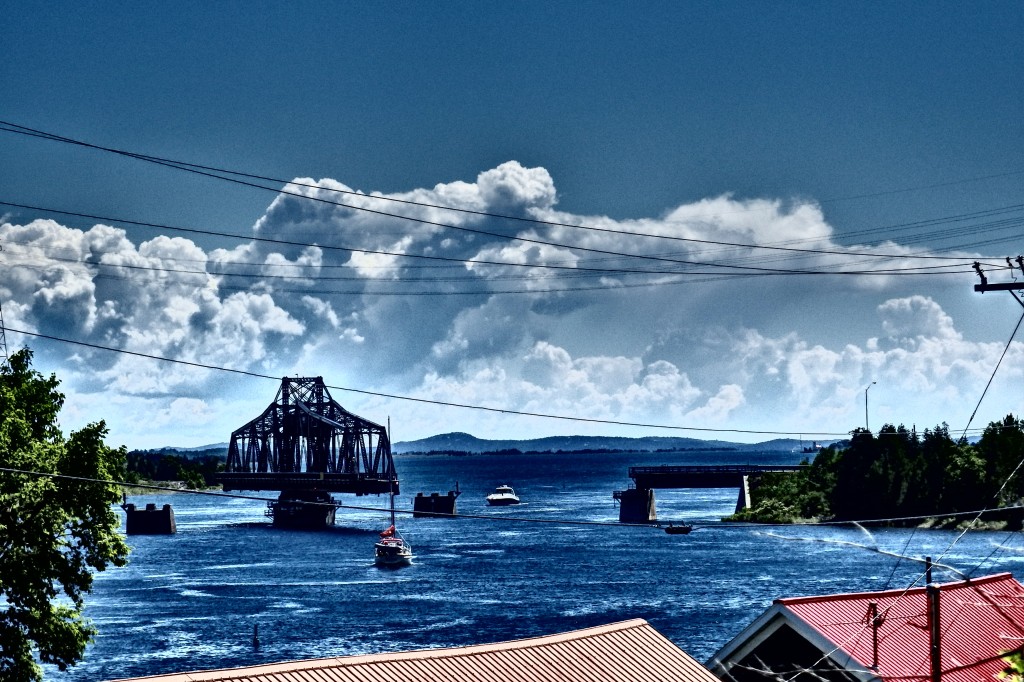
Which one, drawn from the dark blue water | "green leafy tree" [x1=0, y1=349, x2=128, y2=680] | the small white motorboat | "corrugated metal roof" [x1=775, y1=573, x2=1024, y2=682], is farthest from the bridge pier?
"corrugated metal roof" [x1=775, y1=573, x2=1024, y2=682]

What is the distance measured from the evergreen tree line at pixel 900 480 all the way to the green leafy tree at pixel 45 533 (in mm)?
115822

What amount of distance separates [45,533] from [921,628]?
21795mm

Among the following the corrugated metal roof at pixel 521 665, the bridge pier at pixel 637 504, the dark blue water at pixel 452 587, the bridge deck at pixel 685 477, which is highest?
the bridge deck at pixel 685 477

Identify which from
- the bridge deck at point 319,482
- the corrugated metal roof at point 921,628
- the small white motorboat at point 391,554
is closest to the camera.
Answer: the corrugated metal roof at point 921,628

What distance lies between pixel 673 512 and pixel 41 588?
166621 millimetres

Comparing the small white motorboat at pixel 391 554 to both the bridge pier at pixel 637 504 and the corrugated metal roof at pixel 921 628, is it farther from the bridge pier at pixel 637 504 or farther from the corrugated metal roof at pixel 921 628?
the corrugated metal roof at pixel 921 628

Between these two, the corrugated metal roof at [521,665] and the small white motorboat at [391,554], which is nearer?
the corrugated metal roof at [521,665]

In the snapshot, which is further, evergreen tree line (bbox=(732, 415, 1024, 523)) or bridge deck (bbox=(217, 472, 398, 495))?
bridge deck (bbox=(217, 472, 398, 495))

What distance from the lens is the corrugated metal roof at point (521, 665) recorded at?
2089cm

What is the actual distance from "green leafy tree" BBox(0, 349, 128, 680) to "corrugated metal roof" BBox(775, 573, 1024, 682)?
60.2 feet

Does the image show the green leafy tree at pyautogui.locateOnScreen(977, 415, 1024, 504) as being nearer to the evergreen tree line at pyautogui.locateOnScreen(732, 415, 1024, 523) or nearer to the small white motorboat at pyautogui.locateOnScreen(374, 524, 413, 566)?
the evergreen tree line at pyautogui.locateOnScreen(732, 415, 1024, 523)

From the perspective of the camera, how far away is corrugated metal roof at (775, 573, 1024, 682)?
23.4 meters

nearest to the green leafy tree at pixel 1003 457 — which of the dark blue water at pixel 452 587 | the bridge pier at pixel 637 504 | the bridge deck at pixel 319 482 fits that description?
the dark blue water at pixel 452 587

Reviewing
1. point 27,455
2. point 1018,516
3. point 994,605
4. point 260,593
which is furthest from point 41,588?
point 1018,516
